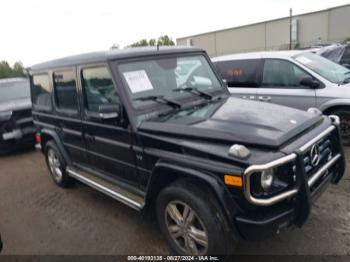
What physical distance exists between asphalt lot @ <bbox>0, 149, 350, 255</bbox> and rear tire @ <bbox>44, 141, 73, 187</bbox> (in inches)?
5.8

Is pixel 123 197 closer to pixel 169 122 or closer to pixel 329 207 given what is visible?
pixel 169 122

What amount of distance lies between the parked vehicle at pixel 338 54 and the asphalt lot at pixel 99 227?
624cm

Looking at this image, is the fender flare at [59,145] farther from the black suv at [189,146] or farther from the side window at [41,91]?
the side window at [41,91]

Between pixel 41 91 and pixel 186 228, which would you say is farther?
pixel 41 91

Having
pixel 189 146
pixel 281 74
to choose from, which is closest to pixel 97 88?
pixel 189 146

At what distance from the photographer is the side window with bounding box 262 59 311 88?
5543 millimetres

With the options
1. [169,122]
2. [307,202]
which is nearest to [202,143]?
[169,122]

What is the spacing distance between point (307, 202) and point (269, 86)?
3.82m

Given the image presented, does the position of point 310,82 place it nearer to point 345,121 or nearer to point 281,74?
point 281,74

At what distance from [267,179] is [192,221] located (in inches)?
30.7

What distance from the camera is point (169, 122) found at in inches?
114

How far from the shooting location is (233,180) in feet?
7.45

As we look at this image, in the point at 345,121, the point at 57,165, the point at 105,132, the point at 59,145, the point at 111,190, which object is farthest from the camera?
the point at 345,121

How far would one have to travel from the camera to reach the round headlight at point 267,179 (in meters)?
2.30
